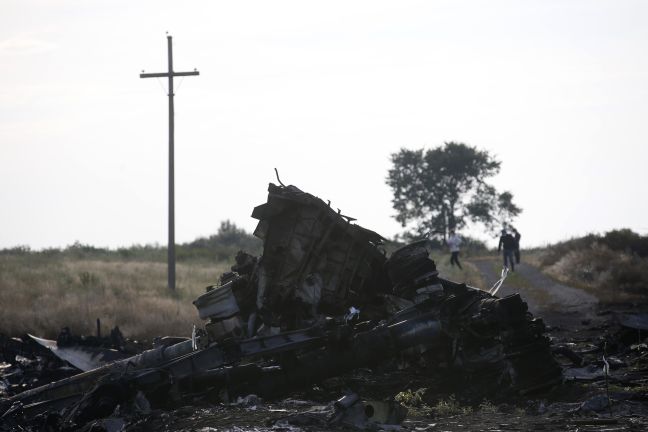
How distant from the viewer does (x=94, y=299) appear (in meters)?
27.2

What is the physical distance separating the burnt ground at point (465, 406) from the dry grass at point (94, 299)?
950 cm

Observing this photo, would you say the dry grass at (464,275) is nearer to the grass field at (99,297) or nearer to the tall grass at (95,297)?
the grass field at (99,297)

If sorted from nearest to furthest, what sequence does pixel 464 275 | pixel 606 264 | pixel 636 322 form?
1. pixel 636 322
2. pixel 606 264
3. pixel 464 275

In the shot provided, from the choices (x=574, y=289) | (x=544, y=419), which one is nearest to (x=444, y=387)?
(x=544, y=419)

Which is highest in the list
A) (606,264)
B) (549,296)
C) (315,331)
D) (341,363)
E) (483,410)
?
(606,264)

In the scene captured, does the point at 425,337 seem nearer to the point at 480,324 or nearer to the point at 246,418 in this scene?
the point at 480,324

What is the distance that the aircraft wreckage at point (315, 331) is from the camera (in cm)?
1215

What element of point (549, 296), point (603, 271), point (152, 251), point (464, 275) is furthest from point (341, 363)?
point (152, 251)

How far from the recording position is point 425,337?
12.8 m

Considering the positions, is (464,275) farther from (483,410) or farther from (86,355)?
(483,410)

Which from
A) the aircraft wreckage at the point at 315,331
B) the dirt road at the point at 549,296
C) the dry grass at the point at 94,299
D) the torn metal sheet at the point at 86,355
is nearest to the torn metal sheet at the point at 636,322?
the aircraft wreckage at the point at 315,331

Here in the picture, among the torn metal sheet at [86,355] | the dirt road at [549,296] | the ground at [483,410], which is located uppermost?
the dirt road at [549,296]

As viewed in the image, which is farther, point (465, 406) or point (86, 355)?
point (86, 355)

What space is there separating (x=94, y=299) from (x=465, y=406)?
17085 millimetres
